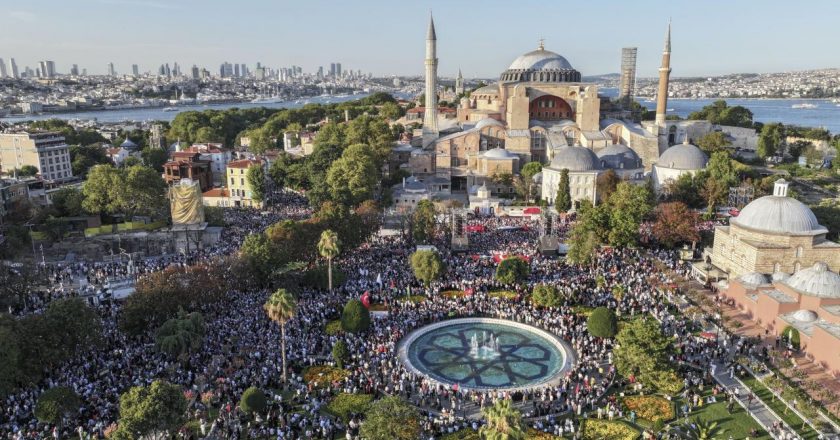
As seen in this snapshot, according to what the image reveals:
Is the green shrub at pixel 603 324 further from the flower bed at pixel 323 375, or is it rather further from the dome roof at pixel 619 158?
the dome roof at pixel 619 158

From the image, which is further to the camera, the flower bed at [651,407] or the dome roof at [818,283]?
the dome roof at [818,283]

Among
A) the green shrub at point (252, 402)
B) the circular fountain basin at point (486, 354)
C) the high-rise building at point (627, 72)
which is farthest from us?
the high-rise building at point (627, 72)

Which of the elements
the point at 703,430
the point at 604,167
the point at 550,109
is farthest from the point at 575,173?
the point at 703,430

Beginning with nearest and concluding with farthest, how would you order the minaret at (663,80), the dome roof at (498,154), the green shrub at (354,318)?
1. the green shrub at (354,318)
2. the dome roof at (498,154)
3. the minaret at (663,80)

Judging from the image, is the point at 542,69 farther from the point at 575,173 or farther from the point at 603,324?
the point at 603,324

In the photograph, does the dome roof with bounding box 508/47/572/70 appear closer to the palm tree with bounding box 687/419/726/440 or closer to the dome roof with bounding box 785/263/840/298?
the dome roof with bounding box 785/263/840/298

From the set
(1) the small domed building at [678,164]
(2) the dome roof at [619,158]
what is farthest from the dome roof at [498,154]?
(1) the small domed building at [678,164]
